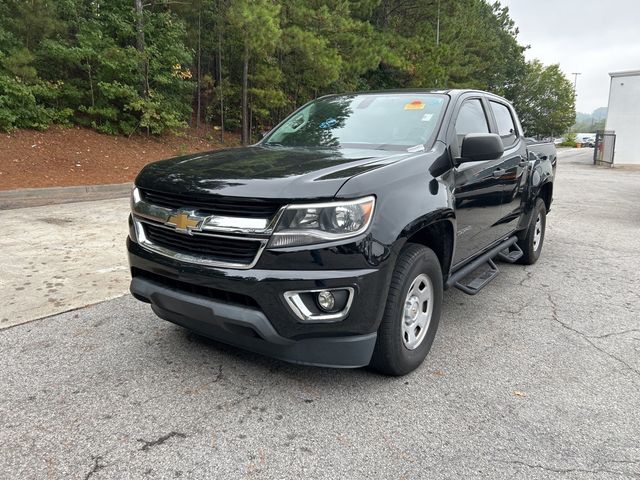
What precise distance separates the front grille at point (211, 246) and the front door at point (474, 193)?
157 cm

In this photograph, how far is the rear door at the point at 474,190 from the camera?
342 cm

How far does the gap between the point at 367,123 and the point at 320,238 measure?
1.65 m

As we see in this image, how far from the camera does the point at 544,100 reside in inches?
2229

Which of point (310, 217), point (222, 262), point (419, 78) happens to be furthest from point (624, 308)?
point (419, 78)

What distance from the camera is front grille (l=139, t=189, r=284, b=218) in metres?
2.42

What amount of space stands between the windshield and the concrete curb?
6792mm

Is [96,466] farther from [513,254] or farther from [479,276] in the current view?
[513,254]

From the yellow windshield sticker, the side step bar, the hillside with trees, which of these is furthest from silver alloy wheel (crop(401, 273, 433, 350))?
the hillside with trees

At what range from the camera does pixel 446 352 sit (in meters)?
3.36

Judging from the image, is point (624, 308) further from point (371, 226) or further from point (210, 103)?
point (210, 103)

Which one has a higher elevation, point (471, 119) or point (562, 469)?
point (471, 119)

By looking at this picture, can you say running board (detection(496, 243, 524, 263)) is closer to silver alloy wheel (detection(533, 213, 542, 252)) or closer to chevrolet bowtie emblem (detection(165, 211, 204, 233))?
silver alloy wheel (detection(533, 213, 542, 252))

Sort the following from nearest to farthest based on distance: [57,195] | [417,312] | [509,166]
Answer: [417,312] → [509,166] → [57,195]

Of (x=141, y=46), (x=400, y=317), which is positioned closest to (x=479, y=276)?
(x=400, y=317)
